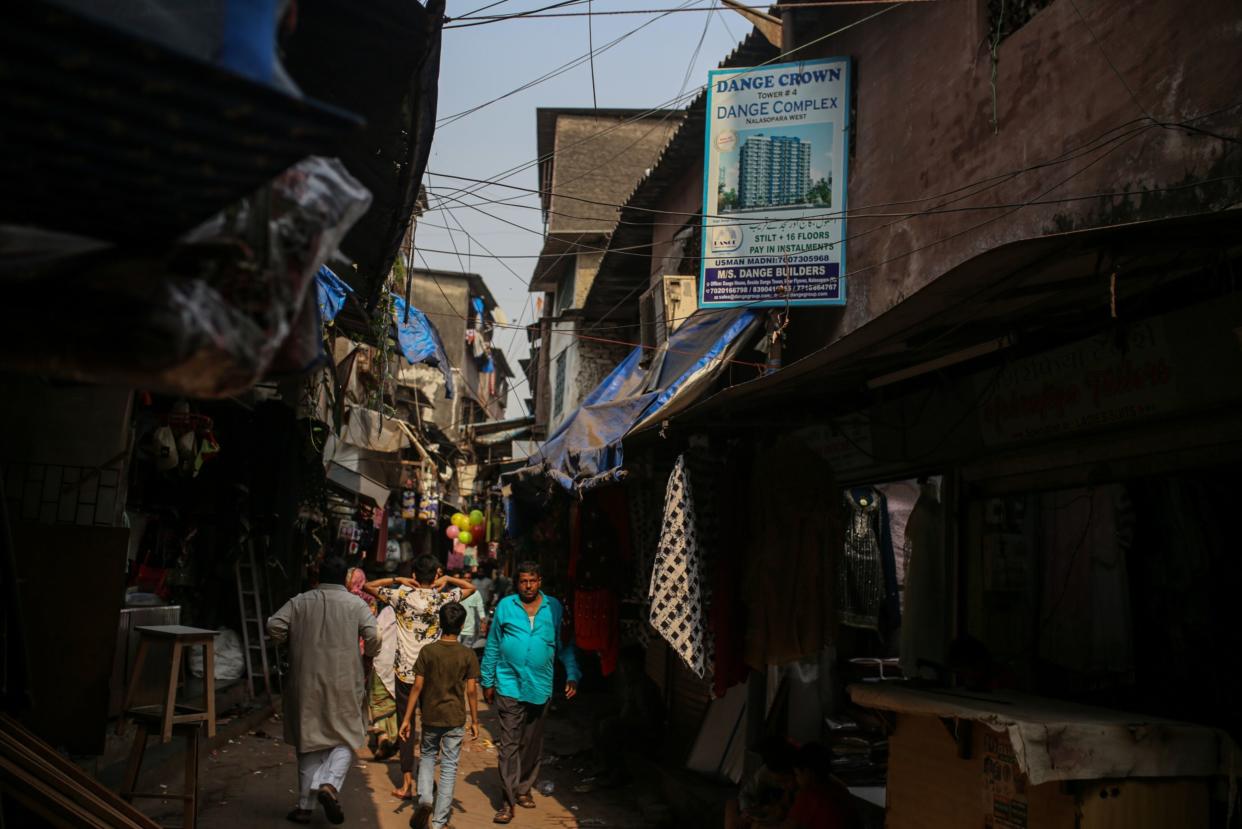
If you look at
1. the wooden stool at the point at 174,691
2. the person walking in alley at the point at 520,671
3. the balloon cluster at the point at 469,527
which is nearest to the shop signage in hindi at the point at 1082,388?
the person walking in alley at the point at 520,671

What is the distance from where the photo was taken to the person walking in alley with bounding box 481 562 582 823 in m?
9.08

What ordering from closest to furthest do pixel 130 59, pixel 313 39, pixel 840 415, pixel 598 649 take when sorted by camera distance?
1. pixel 130 59
2. pixel 313 39
3. pixel 840 415
4. pixel 598 649

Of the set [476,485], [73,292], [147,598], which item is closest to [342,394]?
[147,598]

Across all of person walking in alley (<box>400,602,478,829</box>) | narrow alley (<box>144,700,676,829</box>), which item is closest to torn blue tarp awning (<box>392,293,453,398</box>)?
narrow alley (<box>144,700,676,829</box>)

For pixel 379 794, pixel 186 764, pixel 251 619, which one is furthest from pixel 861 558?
pixel 251 619

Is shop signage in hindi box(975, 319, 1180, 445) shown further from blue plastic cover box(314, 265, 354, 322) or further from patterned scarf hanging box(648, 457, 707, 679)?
blue plastic cover box(314, 265, 354, 322)

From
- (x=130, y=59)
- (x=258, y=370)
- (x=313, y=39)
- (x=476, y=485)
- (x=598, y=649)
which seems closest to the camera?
(x=130, y=59)

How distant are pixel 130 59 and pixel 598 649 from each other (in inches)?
381

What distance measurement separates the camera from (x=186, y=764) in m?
6.52

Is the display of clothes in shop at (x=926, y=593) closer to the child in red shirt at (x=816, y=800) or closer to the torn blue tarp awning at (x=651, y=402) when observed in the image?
the child in red shirt at (x=816, y=800)

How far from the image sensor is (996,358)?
23.0 ft

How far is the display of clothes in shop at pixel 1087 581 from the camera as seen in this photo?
21.0ft

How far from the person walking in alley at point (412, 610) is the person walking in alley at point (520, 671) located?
40.4 inches

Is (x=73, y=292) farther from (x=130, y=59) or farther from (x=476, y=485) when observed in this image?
(x=476, y=485)
